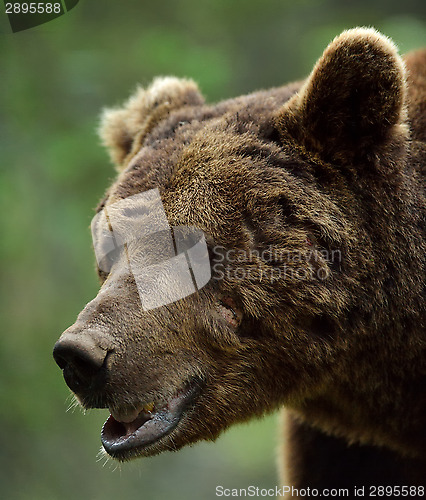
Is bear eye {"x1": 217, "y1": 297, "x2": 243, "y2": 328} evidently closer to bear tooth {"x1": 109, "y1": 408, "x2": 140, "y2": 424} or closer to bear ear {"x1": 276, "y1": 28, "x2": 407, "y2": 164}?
bear tooth {"x1": 109, "y1": 408, "x2": 140, "y2": 424}

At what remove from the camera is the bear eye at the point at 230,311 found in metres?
2.79

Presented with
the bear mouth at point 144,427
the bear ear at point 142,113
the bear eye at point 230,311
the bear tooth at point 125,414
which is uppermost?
the bear ear at point 142,113

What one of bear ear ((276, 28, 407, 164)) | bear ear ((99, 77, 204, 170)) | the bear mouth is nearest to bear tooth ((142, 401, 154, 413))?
the bear mouth

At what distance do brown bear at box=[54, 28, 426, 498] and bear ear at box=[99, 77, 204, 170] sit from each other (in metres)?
0.51

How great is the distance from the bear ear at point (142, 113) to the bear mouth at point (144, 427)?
1465 millimetres

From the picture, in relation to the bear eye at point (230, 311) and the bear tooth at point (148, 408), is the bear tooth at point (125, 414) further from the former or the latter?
the bear eye at point (230, 311)

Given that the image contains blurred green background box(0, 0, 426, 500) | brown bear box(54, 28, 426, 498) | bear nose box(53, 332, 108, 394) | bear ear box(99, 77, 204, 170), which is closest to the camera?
bear nose box(53, 332, 108, 394)

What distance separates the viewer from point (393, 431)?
3.24 meters

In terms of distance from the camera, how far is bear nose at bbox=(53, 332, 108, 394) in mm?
2461

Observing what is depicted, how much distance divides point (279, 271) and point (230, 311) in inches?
10.5

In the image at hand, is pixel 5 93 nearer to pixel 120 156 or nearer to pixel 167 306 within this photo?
pixel 120 156

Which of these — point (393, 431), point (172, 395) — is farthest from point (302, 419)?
point (172, 395)

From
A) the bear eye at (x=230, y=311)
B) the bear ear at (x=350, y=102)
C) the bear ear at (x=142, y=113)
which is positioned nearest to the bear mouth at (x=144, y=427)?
Answer: the bear eye at (x=230, y=311)

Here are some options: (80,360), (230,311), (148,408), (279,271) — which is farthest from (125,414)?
(279,271)
